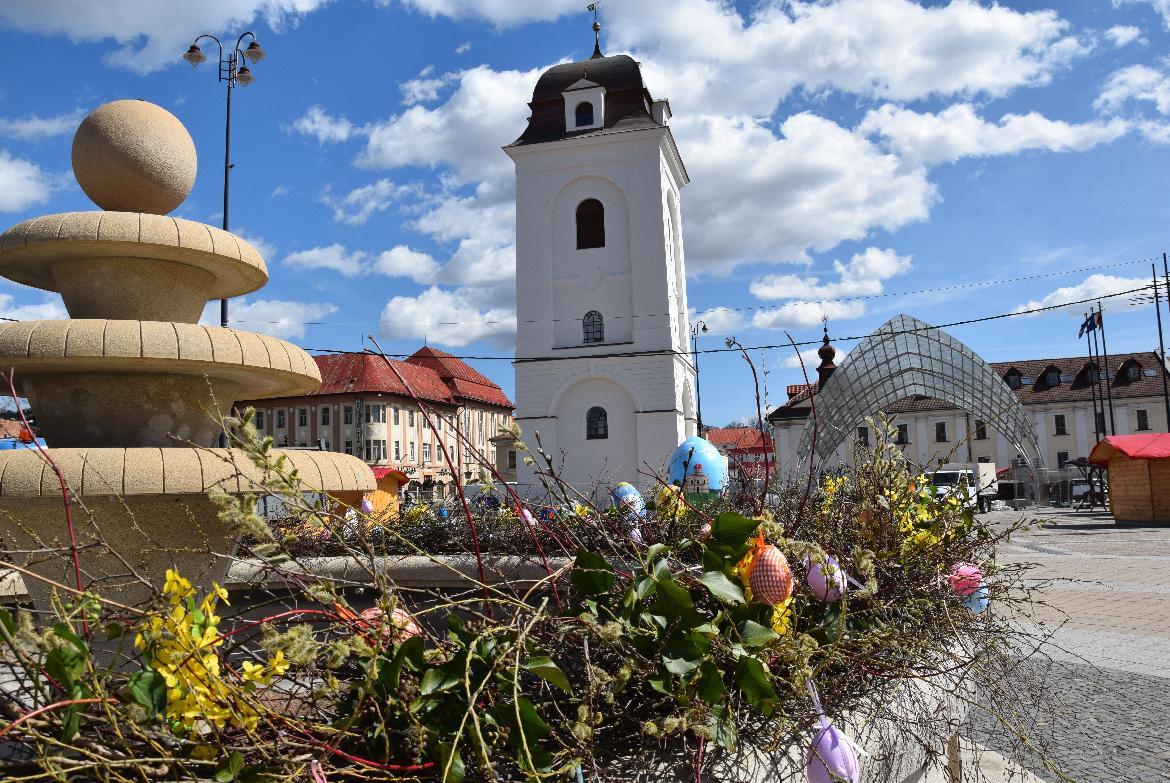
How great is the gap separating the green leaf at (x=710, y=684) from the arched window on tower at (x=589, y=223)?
30.5m

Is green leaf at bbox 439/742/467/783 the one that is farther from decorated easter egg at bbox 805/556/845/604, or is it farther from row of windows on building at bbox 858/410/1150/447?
row of windows on building at bbox 858/410/1150/447

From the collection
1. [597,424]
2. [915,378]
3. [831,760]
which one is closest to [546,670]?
[831,760]

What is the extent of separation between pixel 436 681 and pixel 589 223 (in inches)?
1226

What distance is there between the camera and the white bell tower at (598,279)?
1188 inches

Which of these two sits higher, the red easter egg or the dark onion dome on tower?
the dark onion dome on tower

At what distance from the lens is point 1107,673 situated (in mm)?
6137

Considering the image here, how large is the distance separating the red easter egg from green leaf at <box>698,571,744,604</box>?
0.40ft

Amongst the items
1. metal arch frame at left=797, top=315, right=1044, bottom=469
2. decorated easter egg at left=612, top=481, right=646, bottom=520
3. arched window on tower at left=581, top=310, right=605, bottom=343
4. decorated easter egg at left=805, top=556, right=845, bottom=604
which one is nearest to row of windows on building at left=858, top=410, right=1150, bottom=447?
metal arch frame at left=797, top=315, right=1044, bottom=469

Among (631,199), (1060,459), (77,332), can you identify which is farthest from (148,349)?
(1060,459)

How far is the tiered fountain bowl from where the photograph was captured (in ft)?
12.6

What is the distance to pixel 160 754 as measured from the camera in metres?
1.35

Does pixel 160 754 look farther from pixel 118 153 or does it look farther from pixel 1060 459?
pixel 1060 459

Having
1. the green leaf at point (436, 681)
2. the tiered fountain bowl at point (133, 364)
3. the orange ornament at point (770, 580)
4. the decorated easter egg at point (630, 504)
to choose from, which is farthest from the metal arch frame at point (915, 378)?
the green leaf at point (436, 681)

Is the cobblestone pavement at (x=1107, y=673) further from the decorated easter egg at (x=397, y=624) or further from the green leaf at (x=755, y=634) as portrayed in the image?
the decorated easter egg at (x=397, y=624)
